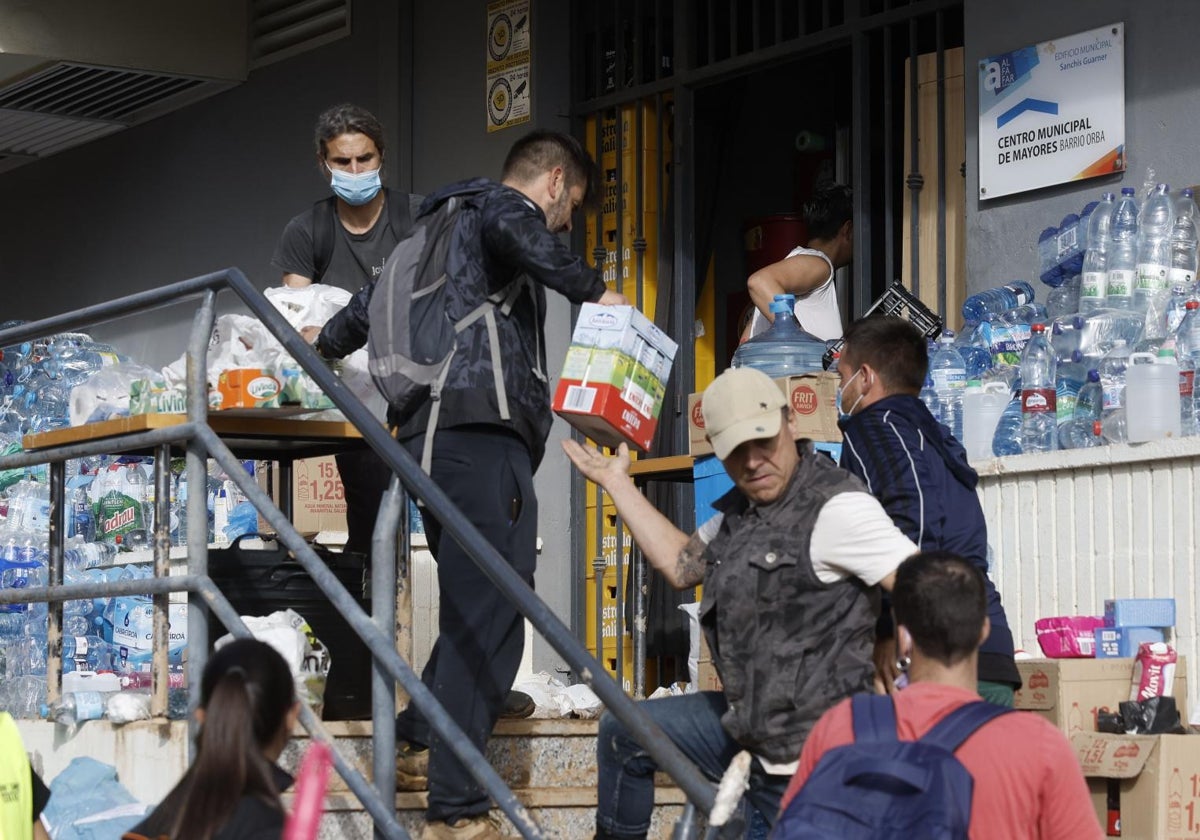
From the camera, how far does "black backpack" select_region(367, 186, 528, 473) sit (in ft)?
15.7

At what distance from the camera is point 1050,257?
6.52 metres

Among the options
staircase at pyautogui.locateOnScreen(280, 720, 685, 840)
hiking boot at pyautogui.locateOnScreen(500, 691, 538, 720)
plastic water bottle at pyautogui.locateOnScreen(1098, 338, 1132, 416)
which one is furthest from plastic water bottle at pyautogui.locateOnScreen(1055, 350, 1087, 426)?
hiking boot at pyautogui.locateOnScreen(500, 691, 538, 720)

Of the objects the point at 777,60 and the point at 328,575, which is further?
the point at 777,60

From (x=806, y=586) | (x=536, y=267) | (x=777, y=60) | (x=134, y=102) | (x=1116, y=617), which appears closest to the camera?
(x=806, y=586)

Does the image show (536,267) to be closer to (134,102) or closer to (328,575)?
(328,575)

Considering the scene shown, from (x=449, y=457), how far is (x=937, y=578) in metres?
1.76

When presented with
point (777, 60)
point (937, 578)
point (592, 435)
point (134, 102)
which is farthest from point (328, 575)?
point (134, 102)

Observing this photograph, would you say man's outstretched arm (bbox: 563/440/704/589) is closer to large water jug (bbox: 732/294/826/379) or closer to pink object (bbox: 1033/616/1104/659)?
pink object (bbox: 1033/616/1104/659)

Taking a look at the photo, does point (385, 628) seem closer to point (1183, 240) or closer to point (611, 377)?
point (611, 377)

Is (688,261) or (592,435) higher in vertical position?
(688,261)

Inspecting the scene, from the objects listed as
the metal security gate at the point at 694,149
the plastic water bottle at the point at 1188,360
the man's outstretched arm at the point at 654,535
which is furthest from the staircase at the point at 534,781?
the plastic water bottle at the point at 1188,360

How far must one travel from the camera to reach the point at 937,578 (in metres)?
3.31

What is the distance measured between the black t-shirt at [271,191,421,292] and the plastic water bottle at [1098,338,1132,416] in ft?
7.74

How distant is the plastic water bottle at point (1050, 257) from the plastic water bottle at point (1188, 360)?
609 mm
